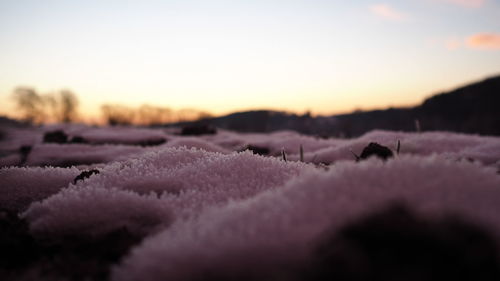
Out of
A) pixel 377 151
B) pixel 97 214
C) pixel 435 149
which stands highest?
pixel 377 151

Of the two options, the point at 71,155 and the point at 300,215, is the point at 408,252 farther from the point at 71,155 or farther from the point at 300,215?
the point at 71,155

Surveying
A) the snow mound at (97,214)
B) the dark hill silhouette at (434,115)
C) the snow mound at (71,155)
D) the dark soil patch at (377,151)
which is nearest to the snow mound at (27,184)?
the snow mound at (97,214)

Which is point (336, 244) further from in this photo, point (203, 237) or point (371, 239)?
point (203, 237)

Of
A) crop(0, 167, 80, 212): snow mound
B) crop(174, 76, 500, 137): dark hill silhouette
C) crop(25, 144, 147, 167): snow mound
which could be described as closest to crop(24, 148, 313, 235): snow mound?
crop(0, 167, 80, 212): snow mound

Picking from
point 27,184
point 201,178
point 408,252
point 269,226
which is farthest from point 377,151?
point 27,184

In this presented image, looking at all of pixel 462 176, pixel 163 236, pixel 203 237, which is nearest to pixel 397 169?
pixel 462 176

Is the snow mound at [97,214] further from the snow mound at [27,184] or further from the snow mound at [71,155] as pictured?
the snow mound at [71,155]
